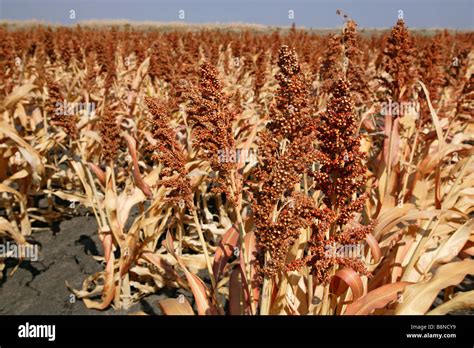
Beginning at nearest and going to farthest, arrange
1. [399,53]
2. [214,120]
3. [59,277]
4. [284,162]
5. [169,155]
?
[284,162] → [214,120] → [169,155] → [399,53] → [59,277]

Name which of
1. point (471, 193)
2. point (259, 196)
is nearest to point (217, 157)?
point (259, 196)

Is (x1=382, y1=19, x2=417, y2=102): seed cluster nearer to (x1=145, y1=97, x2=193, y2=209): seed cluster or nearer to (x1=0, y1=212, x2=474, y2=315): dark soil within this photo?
(x1=0, y1=212, x2=474, y2=315): dark soil

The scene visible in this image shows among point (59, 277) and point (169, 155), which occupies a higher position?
point (169, 155)

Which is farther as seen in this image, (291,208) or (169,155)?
(169,155)

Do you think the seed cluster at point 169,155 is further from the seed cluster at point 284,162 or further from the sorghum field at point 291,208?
the seed cluster at point 284,162

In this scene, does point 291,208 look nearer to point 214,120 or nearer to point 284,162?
point 284,162

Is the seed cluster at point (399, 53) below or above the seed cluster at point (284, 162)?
above

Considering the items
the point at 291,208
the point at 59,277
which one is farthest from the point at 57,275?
the point at 291,208

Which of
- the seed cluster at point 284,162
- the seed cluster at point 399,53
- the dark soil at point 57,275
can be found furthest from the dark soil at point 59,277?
the seed cluster at point 399,53

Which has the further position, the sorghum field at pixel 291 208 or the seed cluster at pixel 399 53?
the seed cluster at pixel 399 53

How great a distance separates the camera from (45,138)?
4.84 meters

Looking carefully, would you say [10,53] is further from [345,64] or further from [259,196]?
[259,196]

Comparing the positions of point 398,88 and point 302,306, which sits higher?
point 398,88
